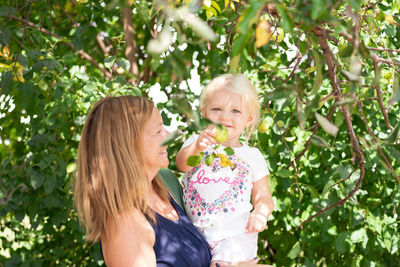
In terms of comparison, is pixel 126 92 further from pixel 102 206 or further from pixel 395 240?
pixel 395 240

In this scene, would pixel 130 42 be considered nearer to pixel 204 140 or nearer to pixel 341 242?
pixel 341 242

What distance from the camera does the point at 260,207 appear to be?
1.93 m

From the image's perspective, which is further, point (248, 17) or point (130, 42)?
point (130, 42)

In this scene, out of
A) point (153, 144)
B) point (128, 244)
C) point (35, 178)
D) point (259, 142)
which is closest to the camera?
point (128, 244)

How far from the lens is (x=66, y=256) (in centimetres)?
332

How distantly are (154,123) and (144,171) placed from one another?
0.15 m

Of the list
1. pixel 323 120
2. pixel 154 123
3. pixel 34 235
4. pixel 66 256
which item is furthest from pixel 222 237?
pixel 34 235

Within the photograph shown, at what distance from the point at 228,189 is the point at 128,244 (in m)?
0.47

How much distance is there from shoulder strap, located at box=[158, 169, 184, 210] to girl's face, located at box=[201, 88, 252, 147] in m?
0.30

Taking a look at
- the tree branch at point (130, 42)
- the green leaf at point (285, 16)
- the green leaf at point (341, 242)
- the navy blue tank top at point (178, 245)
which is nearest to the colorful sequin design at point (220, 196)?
the navy blue tank top at point (178, 245)

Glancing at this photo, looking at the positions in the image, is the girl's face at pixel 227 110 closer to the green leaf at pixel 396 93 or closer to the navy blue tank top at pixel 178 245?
the navy blue tank top at pixel 178 245

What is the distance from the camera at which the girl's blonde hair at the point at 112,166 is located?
5.24 ft

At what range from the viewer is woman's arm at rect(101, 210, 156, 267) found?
5.08 feet

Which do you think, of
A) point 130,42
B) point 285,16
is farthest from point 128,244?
point 130,42
